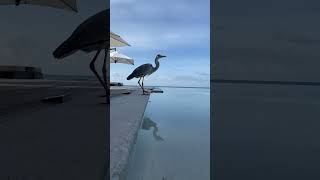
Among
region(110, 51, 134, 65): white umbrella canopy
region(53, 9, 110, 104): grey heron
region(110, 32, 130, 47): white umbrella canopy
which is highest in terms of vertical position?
region(110, 51, 134, 65): white umbrella canopy

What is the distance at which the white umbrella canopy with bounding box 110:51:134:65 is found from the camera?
10.5 metres

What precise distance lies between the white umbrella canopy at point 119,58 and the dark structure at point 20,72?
7213 millimetres

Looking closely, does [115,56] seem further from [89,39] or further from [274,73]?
[89,39]

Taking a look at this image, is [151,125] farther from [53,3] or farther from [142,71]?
[142,71]

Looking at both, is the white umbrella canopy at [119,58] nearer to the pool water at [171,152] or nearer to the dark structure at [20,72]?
the pool water at [171,152]

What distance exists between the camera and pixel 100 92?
3.76 m

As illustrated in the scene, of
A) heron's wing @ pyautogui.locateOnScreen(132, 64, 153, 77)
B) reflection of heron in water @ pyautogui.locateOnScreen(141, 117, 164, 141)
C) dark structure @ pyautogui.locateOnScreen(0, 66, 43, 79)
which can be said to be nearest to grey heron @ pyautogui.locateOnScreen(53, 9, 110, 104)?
dark structure @ pyautogui.locateOnScreen(0, 66, 43, 79)

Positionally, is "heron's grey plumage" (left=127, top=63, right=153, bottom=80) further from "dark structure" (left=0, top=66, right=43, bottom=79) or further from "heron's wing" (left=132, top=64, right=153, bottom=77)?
"dark structure" (left=0, top=66, right=43, bottom=79)

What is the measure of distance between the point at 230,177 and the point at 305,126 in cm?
243

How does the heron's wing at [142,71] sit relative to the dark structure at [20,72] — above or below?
above

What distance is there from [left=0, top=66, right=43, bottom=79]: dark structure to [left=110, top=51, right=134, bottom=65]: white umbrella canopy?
7.21m

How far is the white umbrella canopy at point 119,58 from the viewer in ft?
34.4

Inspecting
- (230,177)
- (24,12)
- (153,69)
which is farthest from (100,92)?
(153,69)

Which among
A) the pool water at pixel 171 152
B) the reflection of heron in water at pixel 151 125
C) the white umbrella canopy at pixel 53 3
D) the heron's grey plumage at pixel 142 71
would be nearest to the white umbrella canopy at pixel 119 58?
the heron's grey plumage at pixel 142 71
